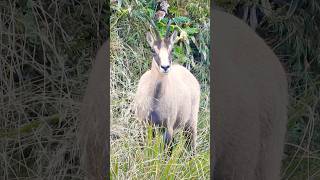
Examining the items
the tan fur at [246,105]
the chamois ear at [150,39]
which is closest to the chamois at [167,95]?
the chamois ear at [150,39]

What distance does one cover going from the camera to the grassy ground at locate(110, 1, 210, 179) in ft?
9.66

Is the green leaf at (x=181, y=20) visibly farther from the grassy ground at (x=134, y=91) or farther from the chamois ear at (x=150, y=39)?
the chamois ear at (x=150, y=39)

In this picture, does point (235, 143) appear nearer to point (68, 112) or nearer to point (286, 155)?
point (286, 155)

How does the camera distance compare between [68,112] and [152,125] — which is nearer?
[68,112]

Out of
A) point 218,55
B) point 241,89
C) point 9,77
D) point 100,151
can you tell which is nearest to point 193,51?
point 218,55

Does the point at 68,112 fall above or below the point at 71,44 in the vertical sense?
below

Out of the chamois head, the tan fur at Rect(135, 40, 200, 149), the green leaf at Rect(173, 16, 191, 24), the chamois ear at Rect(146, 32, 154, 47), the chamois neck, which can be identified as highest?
the green leaf at Rect(173, 16, 191, 24)

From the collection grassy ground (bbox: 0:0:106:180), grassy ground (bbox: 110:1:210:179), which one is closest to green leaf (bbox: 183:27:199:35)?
grassy ground (bbox: 110:1:210:179)

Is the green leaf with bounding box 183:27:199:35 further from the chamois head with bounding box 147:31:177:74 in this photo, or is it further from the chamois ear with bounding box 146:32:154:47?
the chamois ear with bounding box 146:32:154:47

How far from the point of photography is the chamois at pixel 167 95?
2.97 m

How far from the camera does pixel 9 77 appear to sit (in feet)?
Result: 9.07

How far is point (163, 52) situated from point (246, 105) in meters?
0.58

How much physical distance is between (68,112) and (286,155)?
49.4 inches

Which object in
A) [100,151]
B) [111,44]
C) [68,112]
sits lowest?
[100,151]
